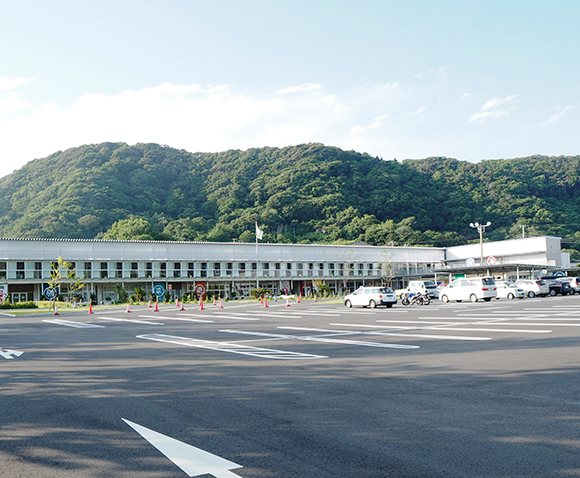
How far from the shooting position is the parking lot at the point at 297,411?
174 inches

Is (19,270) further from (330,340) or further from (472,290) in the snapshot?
(330,340)

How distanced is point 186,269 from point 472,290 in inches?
1621

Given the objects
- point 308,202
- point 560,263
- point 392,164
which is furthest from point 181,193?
point 560,263

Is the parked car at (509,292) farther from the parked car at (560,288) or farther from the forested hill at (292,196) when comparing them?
the forested hill at (292,196)

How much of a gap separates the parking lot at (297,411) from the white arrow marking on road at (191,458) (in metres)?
0.02

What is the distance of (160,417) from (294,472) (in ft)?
8.06

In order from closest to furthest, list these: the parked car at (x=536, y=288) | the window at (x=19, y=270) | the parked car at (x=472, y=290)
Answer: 1. the parked car at (x=472, y=290)
2. the parked car at (x=536, y=288)
3. the window at (x=19, y=270)

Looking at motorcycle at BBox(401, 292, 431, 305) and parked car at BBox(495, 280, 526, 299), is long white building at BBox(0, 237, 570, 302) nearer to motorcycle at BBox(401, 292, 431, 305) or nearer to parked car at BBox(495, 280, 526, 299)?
motorcycle at BBox(401, 292, 431, 305)

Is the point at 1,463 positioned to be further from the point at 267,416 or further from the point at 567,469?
the point at 567,469

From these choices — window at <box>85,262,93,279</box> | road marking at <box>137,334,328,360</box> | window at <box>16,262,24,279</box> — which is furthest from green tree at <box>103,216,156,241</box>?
road marking at <box>137,334,328,360</box>

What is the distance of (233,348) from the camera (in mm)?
12688

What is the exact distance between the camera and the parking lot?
174 inches

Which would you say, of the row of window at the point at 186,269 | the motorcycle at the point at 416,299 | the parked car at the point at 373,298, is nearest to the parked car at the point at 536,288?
the motorcycle at the point at 416,299

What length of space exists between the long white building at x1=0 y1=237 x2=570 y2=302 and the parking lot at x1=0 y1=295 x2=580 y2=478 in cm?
3209
